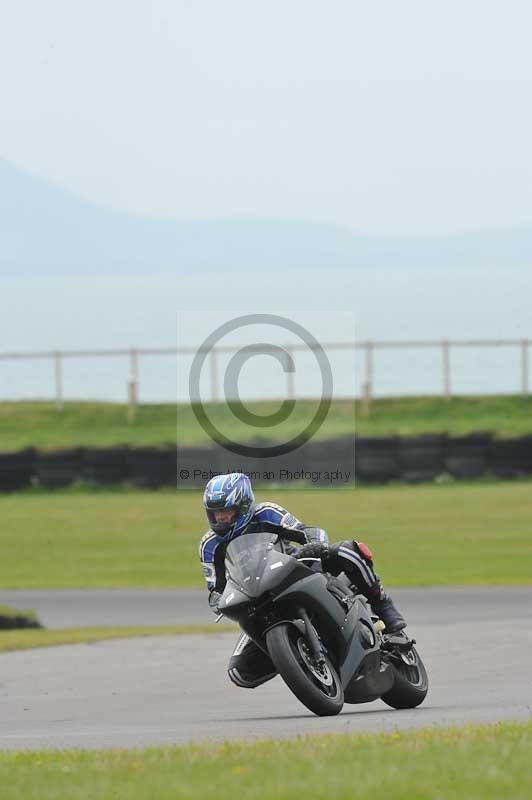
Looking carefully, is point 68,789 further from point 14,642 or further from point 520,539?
point 520,539

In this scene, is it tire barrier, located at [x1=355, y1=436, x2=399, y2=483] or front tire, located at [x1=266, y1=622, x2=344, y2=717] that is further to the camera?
tire barrier, located at [x1=355, y1=436, x2=399, y2=483]

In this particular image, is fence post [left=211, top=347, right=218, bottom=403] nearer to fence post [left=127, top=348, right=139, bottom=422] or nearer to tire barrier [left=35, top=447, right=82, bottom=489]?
fence post [left=127, top=348, right=139, bottom=422]

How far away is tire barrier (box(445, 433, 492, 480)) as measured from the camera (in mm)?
32969

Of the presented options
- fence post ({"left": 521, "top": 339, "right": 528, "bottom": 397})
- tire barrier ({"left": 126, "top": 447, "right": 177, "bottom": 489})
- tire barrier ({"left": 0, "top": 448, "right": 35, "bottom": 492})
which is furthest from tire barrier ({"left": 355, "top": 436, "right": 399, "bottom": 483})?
fence post ({"left": 521, "top": 339, "right": 528, "bottom": 397})

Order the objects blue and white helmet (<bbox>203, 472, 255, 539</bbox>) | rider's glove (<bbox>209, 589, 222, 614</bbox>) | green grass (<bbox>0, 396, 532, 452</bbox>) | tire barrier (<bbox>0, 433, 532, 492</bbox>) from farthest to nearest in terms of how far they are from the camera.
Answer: green grass (<bbox>0, 396, 532, 452</bbox>) → tire barrier (<bbox>0, 433, 532, 492</bbox>) → rider's glove (<bbox>209, 589, 222, 614</bbox>) → blue and white helmet (<bbox>203, 472, 255, 539</bbox>)

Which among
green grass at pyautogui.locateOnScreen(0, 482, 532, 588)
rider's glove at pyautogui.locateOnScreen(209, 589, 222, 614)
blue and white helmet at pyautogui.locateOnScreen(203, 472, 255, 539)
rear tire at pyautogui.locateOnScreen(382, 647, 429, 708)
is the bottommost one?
green grass at pyautogui.locateOnScreen(0, 482, 532, 588)

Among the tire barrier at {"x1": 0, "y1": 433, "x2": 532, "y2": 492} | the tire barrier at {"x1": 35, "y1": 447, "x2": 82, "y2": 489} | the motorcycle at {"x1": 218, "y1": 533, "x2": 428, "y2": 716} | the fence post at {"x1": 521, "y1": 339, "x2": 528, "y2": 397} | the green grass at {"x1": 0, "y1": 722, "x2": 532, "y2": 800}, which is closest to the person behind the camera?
the green grass at {"x1": 0, "y1": 722, "x2": 532, "y2": 800}

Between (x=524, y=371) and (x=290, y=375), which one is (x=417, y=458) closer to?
(x=290, y=375)

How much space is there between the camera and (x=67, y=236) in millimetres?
69750

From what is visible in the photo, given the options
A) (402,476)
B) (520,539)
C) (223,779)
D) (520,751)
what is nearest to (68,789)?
(223,779)

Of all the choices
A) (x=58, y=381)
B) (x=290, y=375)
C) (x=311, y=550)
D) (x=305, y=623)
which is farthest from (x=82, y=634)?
(x=58, y=381)

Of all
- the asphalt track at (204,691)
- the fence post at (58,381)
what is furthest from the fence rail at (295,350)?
the asphalt track at (204,691)

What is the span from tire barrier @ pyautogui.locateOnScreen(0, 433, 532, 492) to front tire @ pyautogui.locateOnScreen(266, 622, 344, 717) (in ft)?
75.1

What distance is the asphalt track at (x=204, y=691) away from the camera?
9328 millimetres
